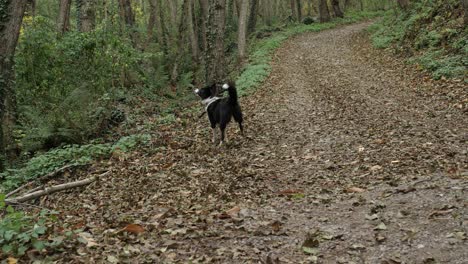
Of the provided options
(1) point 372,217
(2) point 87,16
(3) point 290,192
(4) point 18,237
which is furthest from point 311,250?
(2) point 87,16

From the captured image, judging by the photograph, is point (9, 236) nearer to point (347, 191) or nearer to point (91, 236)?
point (91, 236)

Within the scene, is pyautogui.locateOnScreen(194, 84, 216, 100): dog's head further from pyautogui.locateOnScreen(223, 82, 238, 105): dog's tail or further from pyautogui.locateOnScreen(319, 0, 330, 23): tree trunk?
pyautogui.locateOnScreen(319, 0, 330, 23): tree trunk

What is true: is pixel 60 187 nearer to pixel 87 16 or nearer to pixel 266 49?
pixel 87 16

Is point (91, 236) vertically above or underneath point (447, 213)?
above

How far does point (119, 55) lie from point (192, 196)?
8.25 meters

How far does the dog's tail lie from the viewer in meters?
8.81

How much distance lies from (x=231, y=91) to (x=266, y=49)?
17.3m

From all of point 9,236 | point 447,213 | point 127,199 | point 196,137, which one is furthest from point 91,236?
point 196,137

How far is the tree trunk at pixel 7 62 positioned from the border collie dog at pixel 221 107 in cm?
450

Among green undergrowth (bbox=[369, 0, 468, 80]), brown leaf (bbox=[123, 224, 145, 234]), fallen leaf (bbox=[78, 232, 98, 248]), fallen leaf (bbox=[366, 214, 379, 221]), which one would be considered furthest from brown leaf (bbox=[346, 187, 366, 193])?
green undergrowth (bbox=[369, 0, 468, 80])

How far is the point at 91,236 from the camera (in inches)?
201

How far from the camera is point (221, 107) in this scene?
948cm

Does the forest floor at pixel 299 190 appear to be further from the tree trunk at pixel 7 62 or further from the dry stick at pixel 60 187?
the tree trunk at pixel 7 62

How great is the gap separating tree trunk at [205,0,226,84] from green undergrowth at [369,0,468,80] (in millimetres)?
7109
